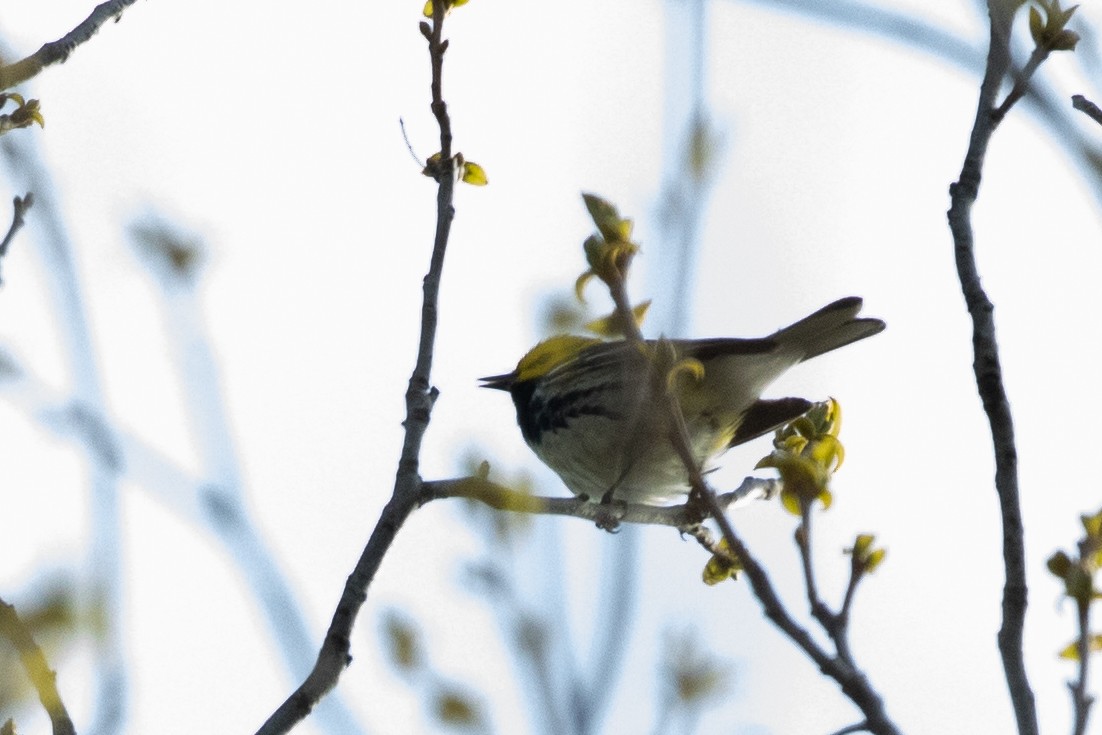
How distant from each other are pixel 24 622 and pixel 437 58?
181 centimetres

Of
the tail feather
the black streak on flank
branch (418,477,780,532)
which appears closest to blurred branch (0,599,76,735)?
branch (418,477,780,532)

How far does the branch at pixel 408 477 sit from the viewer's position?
310cm

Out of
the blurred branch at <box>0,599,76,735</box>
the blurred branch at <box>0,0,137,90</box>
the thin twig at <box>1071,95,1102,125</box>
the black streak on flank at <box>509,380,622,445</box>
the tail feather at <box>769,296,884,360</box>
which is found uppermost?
the blurred branch at <box>0,0,137,90</box>

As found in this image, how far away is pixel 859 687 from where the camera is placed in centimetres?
203

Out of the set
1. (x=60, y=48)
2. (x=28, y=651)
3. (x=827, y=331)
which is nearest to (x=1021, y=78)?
(x=28, y=651)

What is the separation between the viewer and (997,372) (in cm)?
266

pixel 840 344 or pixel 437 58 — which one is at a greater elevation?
pixel 437 58

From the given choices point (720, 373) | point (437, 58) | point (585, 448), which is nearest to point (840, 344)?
point (720, 373)

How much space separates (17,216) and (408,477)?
1.64 meters

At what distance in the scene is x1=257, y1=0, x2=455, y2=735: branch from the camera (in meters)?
3.10

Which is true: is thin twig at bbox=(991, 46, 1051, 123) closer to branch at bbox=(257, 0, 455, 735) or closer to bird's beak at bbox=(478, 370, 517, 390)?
branch at bbox=(257, 0, 455, 735)

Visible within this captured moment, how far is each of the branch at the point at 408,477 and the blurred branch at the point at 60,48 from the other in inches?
46.2

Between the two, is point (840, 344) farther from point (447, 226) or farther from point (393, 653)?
point (393, 653)

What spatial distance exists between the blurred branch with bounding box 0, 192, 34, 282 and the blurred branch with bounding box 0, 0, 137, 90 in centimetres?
45
